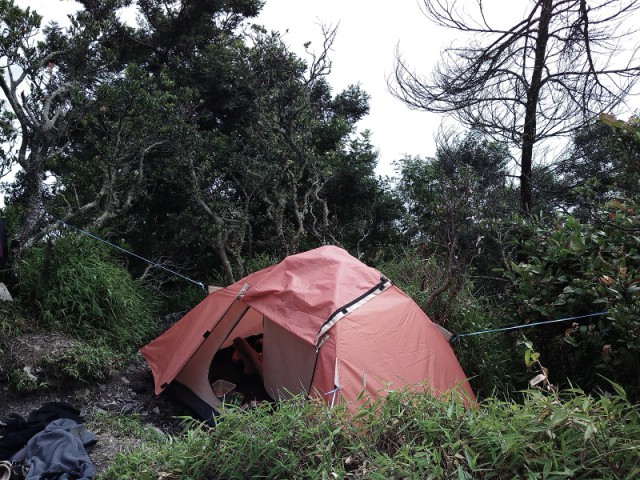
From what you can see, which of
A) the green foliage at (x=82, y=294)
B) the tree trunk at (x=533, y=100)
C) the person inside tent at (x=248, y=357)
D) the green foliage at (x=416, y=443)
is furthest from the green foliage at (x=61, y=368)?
the tree trunk at (x=533, y=100)

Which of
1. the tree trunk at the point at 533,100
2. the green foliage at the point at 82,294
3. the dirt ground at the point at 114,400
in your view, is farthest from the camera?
the tree trunk at the point at 533,100

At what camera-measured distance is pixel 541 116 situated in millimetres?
6621

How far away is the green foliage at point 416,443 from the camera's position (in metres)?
1.78

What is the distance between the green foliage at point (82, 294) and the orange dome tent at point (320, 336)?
52 cm

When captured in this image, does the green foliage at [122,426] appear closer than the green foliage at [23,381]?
Yes

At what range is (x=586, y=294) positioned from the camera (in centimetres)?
360

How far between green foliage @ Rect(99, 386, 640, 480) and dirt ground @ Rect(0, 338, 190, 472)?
5.73 feet

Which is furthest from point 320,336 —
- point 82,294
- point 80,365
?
point 82,294

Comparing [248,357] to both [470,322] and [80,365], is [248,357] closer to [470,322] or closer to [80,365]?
[80,365]

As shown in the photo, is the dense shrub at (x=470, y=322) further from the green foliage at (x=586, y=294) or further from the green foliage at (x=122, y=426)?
the green foliage at (x=122, y=426)

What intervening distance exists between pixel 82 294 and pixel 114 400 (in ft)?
3.48

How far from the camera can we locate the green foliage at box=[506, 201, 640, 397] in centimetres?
320

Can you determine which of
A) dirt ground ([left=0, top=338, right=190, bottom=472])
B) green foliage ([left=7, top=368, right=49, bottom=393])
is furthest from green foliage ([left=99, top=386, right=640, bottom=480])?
green foliage ([left=7, top=368, right=49, bottom=393])

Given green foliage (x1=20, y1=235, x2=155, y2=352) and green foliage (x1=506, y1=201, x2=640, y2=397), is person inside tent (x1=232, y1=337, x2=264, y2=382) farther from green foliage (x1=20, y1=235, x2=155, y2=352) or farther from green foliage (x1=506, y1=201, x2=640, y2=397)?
green foliage (x1=506, y1=201, x2=640, y2=397)
